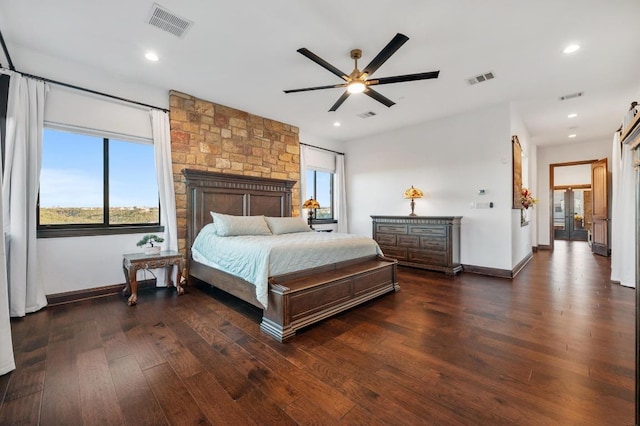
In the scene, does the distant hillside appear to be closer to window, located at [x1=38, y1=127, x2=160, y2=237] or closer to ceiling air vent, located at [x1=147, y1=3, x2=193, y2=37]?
window, located at [x1=38, y1=127, x2=160, y2=237]

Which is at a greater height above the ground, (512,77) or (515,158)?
(512,77)

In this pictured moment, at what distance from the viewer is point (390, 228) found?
5.68m

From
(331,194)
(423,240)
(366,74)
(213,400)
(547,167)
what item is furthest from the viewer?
(547,167)

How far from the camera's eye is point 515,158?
4840 millimetres

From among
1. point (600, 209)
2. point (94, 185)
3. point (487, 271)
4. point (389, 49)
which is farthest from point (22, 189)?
point (600, 209)

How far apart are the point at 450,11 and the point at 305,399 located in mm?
3398

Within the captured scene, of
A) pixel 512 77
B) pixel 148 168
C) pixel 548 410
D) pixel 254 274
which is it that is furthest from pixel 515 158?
pixel 148 168

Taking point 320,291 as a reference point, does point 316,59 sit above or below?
above

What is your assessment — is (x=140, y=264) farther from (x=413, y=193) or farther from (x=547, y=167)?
(x=547, y=167)

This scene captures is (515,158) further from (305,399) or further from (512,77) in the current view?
(305,399)

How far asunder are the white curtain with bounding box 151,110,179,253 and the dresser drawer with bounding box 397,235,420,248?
4.09m

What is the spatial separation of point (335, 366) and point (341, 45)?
3.19 m

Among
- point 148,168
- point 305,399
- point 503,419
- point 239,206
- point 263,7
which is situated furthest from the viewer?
point 239,206

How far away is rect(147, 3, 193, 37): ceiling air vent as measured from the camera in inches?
100
